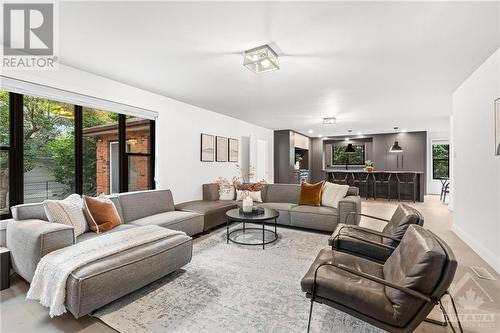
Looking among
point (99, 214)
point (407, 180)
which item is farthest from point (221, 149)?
point (407, 180)

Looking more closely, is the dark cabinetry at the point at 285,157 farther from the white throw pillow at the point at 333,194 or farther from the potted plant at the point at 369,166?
the white throw pillow at the point at 333,194

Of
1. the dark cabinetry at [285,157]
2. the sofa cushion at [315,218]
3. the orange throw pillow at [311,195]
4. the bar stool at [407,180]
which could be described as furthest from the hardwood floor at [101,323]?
the dark cabinetry at [285,157]

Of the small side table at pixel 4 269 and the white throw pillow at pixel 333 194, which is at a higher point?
the white throw pillow at pixel 333 194

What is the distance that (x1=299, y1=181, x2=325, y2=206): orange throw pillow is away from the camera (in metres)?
4.41

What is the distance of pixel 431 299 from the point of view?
133 cm

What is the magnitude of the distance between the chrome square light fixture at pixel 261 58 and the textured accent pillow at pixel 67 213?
2.49 m

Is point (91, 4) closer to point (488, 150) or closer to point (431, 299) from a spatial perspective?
point (431, 299)

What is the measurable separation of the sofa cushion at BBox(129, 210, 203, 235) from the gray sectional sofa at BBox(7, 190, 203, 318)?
34 centimetres

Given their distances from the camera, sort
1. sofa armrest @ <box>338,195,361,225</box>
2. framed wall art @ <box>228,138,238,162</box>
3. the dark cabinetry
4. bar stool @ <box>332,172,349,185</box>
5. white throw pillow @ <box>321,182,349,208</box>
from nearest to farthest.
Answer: sofa armrest @ <box>338,195,361,225</box>, white throw pillow @ <box>321,182,349,208</box>, framed wall art @ <box>228,138,238,162</box>, the dark cabinetry, bar stool @ <box>332,172,349,185</box>

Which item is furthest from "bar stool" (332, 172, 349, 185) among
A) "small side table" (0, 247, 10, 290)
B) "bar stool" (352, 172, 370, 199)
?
"small side table" (0, 247, 10, 290)

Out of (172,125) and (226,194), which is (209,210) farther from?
→ (172,125)

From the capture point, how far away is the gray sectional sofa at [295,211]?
12.8 ft

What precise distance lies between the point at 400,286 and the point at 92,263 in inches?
86.1

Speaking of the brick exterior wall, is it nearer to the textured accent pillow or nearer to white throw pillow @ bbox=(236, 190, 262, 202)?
the textured accent pillow
